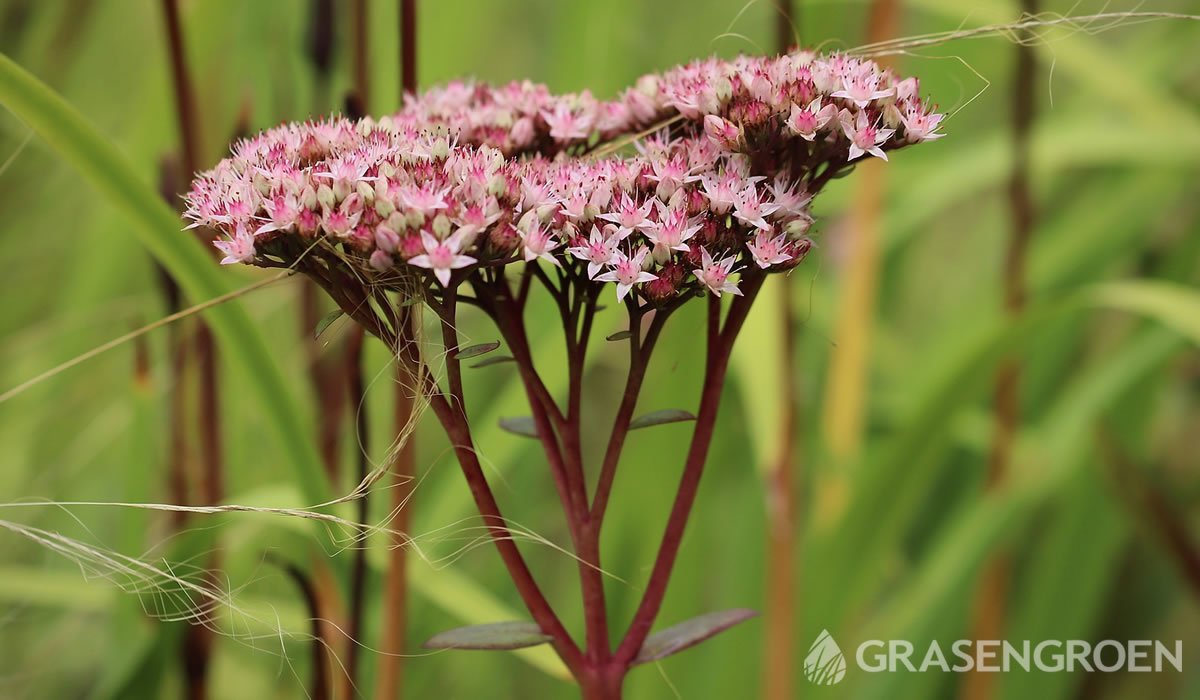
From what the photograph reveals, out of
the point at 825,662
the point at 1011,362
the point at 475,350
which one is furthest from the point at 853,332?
the point at 475,350

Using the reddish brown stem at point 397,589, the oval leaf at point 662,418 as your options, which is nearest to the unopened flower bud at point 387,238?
the oval leaf at point 662,418

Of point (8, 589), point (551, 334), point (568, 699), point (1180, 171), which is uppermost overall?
point (1180, 171)

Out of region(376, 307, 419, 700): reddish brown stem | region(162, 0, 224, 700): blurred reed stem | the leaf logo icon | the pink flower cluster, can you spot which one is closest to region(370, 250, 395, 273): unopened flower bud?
the pink flower cluster

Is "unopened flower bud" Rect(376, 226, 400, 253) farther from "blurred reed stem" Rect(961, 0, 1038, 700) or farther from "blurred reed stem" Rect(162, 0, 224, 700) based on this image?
"blurred reed stem" Rect(961, 0, 1038, 700)

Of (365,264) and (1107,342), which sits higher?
(1107,342)

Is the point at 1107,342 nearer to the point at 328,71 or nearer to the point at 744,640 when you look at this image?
the point at 744,640

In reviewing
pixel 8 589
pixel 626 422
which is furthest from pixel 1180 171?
pixel 8 589

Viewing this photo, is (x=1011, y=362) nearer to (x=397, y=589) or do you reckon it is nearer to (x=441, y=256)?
(x=397, y=589)
